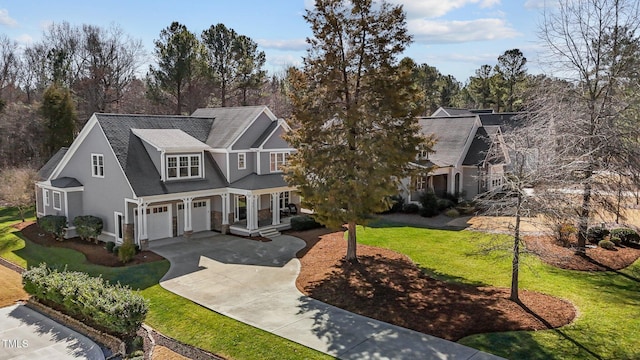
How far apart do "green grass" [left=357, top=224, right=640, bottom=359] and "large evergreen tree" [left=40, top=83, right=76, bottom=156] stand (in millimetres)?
29662

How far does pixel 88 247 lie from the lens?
21.1m

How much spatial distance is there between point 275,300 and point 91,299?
5451 millimetres

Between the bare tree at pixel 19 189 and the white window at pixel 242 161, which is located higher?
the white window at pixel 242 161

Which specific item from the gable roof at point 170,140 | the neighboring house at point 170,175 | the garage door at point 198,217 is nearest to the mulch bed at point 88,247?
the neighboring house at point 170,175

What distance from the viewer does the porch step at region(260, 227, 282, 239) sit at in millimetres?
23031

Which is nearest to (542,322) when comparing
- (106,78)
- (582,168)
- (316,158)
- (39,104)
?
(582,168)

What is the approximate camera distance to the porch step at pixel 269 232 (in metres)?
23.0

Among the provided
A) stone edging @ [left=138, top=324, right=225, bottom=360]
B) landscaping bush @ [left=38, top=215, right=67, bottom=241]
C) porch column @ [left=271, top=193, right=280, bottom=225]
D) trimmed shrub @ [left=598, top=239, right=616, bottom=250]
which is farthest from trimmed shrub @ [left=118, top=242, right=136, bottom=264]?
trimmed shrub @ [left=598, top=239, right=616, bottom=250]

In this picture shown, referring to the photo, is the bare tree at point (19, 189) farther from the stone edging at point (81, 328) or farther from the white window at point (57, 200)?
the stone edging at point (81, 328)

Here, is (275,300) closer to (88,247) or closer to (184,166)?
(184,166)

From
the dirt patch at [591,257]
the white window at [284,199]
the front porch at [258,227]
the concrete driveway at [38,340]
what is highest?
the white window at [284,199]

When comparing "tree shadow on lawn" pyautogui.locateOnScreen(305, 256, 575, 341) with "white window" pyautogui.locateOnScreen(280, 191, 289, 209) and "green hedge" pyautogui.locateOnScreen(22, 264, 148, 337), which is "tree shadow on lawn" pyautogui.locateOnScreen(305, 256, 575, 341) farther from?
"white window" pyautogui.locateOnScreen(280, 191, 289, 209)

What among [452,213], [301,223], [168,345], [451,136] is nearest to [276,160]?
[301,223]

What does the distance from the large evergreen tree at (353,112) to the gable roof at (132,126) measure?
10464 mm
